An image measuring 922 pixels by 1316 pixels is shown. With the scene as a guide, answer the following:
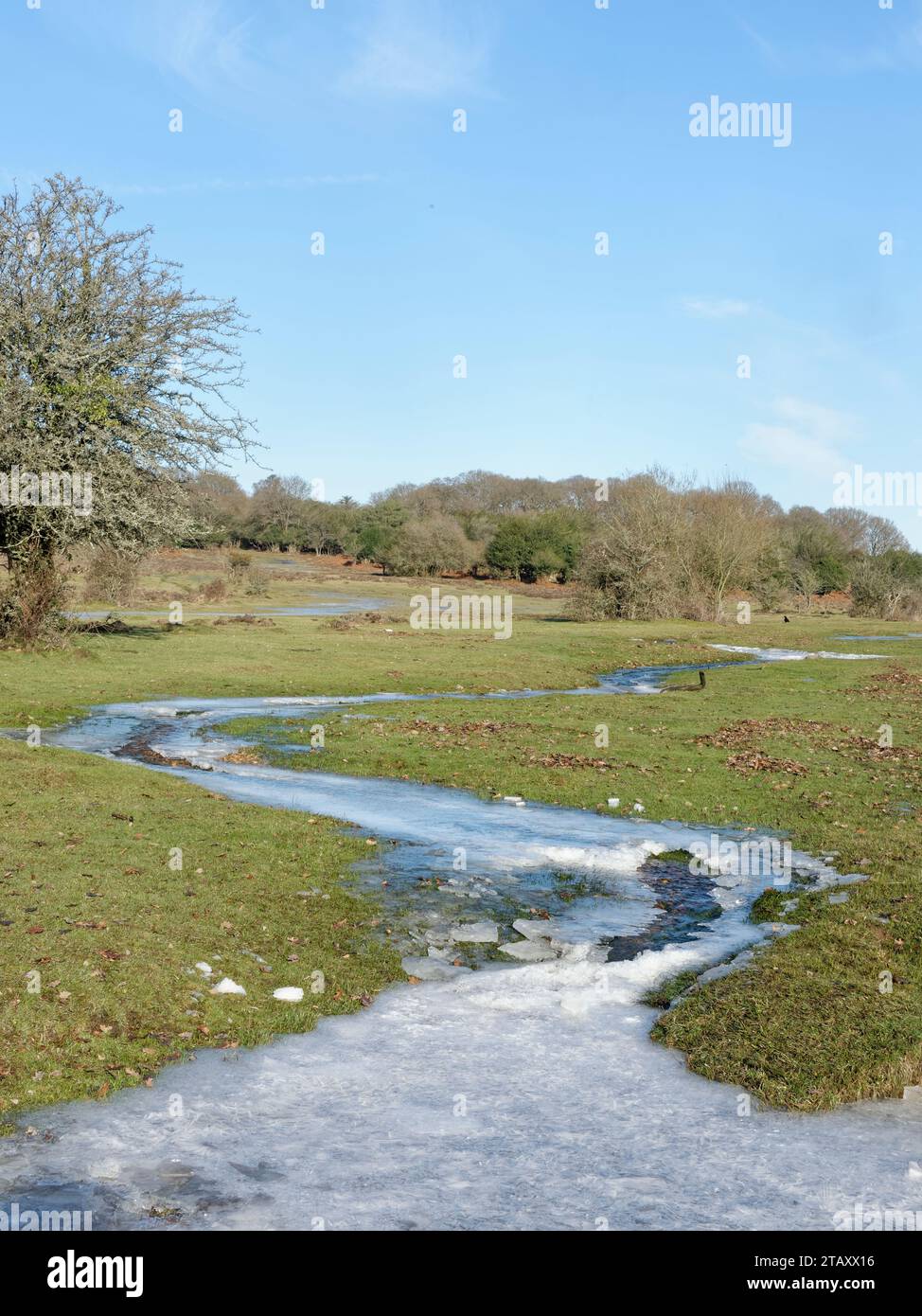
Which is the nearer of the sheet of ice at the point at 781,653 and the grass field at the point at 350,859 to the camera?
the grass field at the point at 350,859

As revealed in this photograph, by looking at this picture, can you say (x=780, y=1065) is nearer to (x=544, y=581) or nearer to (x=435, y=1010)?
(x=435, y=1010)

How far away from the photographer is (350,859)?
16094 mm

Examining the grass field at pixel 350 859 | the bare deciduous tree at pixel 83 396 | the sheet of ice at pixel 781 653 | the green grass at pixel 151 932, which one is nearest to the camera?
the green grass at pixel 151 932

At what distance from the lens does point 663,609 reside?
77.2m

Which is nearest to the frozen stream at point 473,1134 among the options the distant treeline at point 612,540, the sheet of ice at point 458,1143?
the sheet of ice at point 458,1143

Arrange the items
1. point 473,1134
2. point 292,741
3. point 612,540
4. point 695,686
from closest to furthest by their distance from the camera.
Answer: point 473,1134 < point 292,741 < point 695,686 < point 612,540

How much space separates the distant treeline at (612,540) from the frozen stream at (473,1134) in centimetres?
3437

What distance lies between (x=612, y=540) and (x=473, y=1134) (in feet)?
227

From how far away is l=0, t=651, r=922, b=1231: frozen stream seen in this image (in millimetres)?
6980

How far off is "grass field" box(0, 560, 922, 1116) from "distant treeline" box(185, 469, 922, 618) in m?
16.8

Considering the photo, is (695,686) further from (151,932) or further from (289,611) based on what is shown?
(289,611)

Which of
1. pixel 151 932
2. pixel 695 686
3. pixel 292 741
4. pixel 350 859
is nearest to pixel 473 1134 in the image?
pixel 151 932

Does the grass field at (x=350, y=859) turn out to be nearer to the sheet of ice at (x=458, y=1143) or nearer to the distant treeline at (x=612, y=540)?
the sheet of ice at (x=458, y=1143)

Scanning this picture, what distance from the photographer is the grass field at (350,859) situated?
960 centimetres
